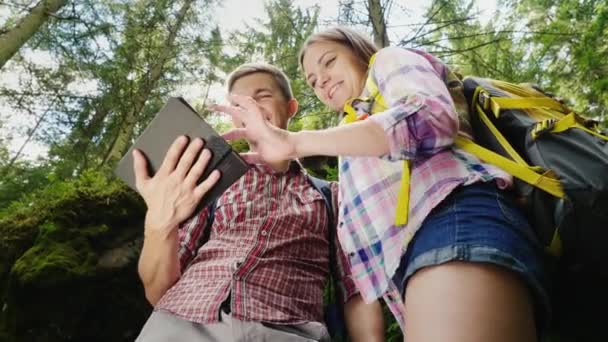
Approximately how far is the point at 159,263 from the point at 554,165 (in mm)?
2001

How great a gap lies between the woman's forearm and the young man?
1.46 feet

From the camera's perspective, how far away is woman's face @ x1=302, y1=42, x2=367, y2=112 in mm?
2119

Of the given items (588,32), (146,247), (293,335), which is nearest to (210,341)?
(293,335)

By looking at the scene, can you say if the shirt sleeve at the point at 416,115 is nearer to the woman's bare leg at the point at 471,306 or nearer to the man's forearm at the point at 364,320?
the woman's bare leg at the point at 471,306

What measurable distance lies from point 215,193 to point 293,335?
843 mm

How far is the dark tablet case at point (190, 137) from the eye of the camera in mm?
1696

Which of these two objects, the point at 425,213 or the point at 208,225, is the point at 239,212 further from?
the point at 425,213

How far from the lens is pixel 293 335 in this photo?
5.65 ft

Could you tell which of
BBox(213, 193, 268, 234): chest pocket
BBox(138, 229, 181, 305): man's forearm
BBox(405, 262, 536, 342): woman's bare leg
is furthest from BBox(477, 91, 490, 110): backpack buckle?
BBox(138, 229, 181, 305): man's forearm

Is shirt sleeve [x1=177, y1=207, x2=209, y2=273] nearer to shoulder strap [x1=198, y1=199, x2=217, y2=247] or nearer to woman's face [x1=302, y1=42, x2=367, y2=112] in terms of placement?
shoulder strap [x1=198, y1=199, x2=217, y2=247]

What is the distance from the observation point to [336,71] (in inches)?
84.7

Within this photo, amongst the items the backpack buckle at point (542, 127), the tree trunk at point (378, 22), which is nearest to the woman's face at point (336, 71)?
the backpack buckle at point (542, 127)

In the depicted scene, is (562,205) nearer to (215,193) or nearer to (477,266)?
(477,266)

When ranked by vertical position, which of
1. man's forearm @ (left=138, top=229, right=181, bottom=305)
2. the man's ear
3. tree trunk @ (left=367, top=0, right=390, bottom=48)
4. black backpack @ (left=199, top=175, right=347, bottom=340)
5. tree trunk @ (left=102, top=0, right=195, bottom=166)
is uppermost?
tree trunk @ (left=367, top=0, right=390, bottom=48)
